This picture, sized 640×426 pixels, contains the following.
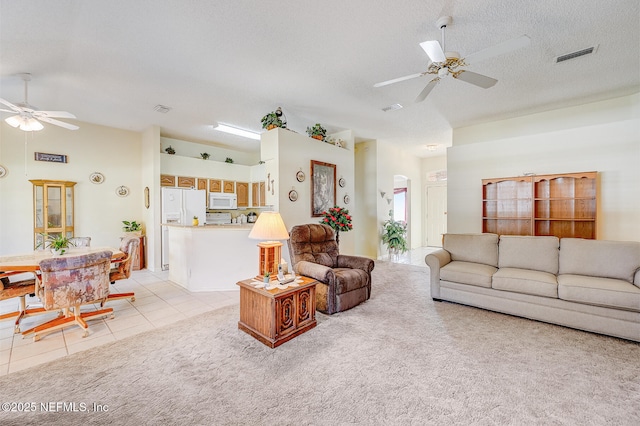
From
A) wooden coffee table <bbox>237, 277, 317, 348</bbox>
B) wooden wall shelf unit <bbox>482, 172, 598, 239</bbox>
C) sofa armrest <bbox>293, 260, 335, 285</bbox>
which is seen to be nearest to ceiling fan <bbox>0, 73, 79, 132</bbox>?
wooden coffee table <bbox>237, 277, 317, 348</bbox>

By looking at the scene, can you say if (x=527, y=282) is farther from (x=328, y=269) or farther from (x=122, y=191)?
(x=122, y=191)

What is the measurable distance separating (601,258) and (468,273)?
1326 millimetres

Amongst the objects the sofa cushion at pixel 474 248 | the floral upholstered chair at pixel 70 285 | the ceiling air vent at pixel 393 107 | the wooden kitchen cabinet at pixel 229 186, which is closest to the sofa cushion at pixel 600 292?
the sofa cushion at pixel 474 248

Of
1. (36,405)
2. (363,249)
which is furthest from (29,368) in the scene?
(363,249)

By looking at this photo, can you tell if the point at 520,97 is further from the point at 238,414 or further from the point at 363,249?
the point at 238,414

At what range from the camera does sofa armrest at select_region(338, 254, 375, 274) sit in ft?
11.4

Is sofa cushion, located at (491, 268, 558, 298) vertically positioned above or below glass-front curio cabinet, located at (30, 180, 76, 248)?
below

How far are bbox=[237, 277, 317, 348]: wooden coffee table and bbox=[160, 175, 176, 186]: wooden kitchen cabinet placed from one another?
4159 millimetres

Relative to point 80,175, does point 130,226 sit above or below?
below

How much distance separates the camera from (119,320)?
2934 millimetres

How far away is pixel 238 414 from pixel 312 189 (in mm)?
3835

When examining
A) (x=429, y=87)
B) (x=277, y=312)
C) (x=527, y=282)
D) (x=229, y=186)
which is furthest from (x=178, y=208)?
(x=527, y=282)

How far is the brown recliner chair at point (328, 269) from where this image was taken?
3012 mm

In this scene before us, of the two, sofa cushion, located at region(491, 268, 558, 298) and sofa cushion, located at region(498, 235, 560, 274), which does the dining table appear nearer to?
sofa cushion, located at region(491, 268, 558, 298)
